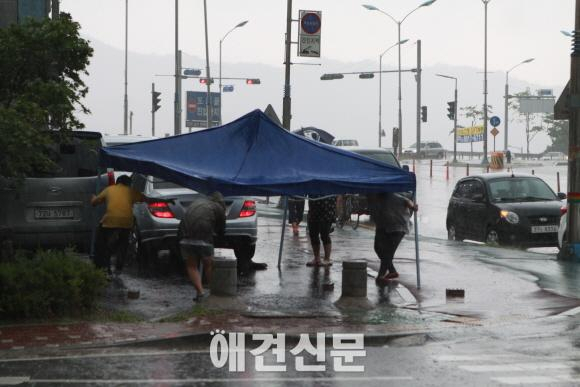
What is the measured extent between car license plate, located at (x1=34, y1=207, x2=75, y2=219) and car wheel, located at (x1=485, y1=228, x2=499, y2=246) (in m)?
10.2

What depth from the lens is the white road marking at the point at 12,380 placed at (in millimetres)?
8570

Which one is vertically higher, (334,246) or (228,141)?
(228,141)

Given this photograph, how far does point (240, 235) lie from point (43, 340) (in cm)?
544

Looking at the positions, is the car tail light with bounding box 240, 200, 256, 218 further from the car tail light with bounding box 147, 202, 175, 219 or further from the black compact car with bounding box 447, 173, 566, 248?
the black compact car with bounding box 447, 173, 566, 248

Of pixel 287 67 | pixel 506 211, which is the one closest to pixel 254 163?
pixel 506 211

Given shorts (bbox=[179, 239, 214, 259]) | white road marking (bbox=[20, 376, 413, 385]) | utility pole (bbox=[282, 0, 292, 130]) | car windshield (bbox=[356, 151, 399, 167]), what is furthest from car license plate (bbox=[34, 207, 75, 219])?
utility pole (bbox=[282, 0, 292, 130])

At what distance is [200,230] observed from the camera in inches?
512

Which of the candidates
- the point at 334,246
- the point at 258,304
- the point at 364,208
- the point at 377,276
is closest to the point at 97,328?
the point at 258,304

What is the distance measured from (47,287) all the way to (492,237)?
1249cm

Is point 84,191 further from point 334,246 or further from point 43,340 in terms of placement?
point 334,246

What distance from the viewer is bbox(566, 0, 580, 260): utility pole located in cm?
1902

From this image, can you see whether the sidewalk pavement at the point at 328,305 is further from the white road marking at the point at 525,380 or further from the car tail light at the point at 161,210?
the white road marking at the point at 525,380

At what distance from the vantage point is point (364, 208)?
2709 cm

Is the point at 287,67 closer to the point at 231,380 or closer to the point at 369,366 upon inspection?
the point at 369,366
